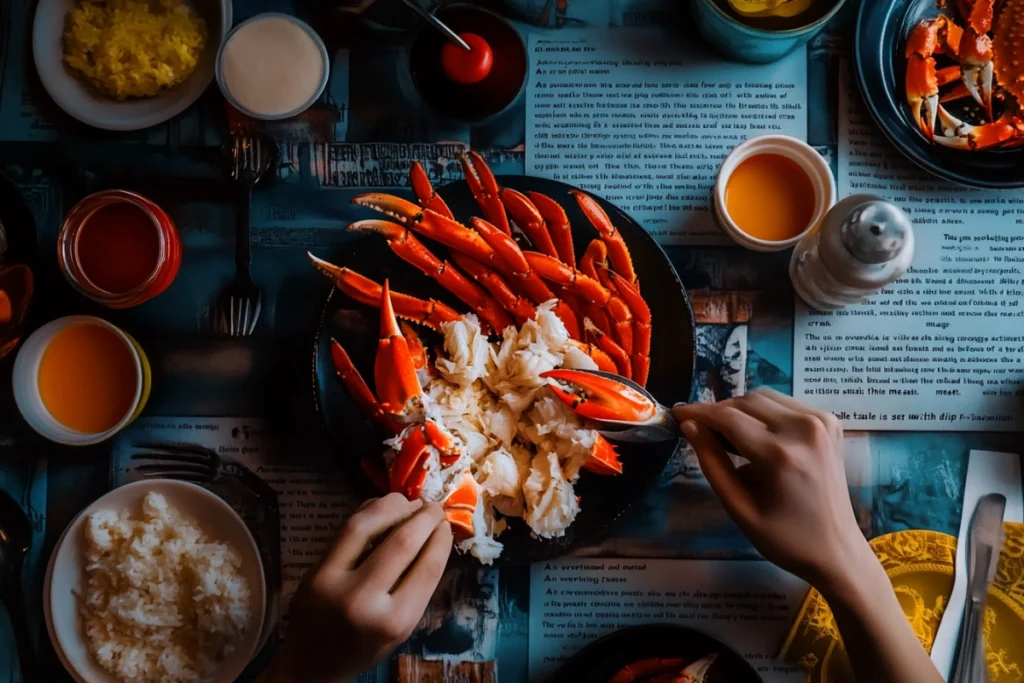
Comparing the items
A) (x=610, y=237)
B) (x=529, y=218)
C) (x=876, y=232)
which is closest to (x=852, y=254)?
(x=876, y=232)

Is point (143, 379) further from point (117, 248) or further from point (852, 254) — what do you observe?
point (852, 254)

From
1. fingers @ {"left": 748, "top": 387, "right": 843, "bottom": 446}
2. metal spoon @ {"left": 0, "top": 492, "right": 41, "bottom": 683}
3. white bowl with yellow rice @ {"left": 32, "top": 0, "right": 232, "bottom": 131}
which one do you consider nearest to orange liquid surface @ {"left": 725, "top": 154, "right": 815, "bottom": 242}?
fingers @ {"left": 748, "top": 387, "right": 843, "bottom": 446}

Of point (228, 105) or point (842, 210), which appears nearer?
point (842, 210)

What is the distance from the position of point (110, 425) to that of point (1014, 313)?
1.22 m

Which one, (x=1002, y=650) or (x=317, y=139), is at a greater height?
(x=317, y=139)

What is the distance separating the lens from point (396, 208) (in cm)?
96

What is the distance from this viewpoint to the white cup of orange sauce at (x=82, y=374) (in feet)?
3.29

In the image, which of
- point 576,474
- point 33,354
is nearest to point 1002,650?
point 576,474

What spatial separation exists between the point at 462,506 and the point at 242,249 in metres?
0.48

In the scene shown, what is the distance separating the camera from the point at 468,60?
997mm

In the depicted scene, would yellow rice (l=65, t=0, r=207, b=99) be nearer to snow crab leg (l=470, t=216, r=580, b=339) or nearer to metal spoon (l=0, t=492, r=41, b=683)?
snow crab leg (l=470, t=216, r=580, b=339)

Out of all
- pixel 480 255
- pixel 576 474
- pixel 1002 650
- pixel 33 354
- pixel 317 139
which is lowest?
pixel 1002 650

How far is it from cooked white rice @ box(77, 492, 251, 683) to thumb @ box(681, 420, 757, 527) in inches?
23.3

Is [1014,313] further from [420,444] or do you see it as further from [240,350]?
[240,350]
